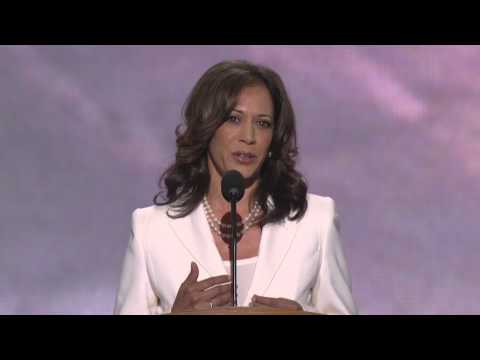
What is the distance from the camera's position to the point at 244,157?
3.45 meters

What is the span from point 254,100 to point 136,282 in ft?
2.48

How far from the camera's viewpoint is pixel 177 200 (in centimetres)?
364

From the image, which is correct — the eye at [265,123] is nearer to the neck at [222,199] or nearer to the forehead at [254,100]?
the forehead at [254,100]

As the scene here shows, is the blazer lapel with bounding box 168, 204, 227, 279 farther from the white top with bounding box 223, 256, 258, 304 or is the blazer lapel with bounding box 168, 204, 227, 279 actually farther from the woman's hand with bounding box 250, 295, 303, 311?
the woman's hand with bounding box 250, 295, 303, 311

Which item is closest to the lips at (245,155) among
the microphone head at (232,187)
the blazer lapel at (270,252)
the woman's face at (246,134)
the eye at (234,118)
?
the woman's face at (246,134)

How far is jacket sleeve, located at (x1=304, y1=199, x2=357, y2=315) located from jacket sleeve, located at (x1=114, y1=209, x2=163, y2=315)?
0.54 meters

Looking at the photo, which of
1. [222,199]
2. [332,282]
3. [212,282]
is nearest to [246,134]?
[222,199]

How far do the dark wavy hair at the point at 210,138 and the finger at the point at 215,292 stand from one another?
62cm

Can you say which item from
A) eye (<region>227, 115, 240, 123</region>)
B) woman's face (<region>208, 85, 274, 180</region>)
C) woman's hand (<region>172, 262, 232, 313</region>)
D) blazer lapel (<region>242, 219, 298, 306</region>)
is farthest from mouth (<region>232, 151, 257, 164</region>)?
woman's hand (<region>172, 262, 232, 313</region>)

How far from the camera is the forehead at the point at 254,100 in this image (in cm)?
349

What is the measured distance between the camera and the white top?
3.36 metres

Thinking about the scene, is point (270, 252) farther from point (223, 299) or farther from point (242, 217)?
point (223, 299)
